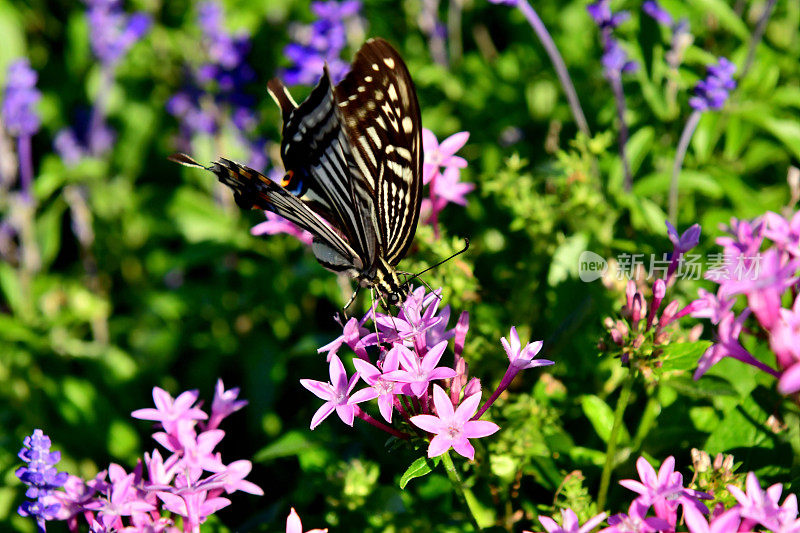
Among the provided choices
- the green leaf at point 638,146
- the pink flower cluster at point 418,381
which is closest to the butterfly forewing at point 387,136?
the pink flower cluster at point 418,381

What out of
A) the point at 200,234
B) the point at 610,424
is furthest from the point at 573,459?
the point at 200,234

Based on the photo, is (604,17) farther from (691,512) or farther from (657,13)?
(691,512)

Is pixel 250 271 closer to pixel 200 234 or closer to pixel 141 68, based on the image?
pixel 200 234

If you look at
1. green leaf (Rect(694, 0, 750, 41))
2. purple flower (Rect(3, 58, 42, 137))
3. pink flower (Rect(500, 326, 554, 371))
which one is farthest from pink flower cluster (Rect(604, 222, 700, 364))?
purple flower (Rect(3, 58, 42, 137))

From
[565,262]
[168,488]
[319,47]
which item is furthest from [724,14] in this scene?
[168,488]

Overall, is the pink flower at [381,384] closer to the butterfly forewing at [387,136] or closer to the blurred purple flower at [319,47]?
the butterfly forewing at [387,136]

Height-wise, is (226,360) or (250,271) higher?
(250,271)
